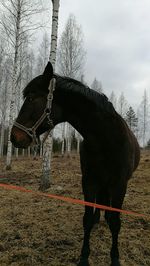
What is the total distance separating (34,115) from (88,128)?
68 centimetres

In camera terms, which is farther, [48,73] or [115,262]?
[115,262]

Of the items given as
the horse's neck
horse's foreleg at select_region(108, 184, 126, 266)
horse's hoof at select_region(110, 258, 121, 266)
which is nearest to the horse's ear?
the horse's neck

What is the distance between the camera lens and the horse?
Answer: 9.58 ft

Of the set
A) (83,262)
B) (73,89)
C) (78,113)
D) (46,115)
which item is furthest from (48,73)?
(83,262)

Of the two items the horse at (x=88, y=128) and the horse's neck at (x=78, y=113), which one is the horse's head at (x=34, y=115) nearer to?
the horse at (x=88, y=128)

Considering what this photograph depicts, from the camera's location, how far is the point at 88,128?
125 inches

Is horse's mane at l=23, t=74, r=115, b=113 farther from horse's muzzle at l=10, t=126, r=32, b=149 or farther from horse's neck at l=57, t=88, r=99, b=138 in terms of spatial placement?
horse's muzzle at l=10, t=126, r=32, b=149

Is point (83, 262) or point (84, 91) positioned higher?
point (84, 91)

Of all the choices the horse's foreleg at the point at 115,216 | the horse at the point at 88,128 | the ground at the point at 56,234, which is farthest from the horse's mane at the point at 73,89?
the ground at the point at 56,234

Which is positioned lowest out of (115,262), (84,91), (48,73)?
(115,262)

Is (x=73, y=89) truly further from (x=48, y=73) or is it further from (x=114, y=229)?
(x=114, y=229)

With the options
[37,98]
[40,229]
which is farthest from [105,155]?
[40,229]

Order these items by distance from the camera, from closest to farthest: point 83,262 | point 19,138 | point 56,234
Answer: point 19,138, point 83,262, point 56,234

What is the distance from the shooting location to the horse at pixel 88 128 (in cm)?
292
